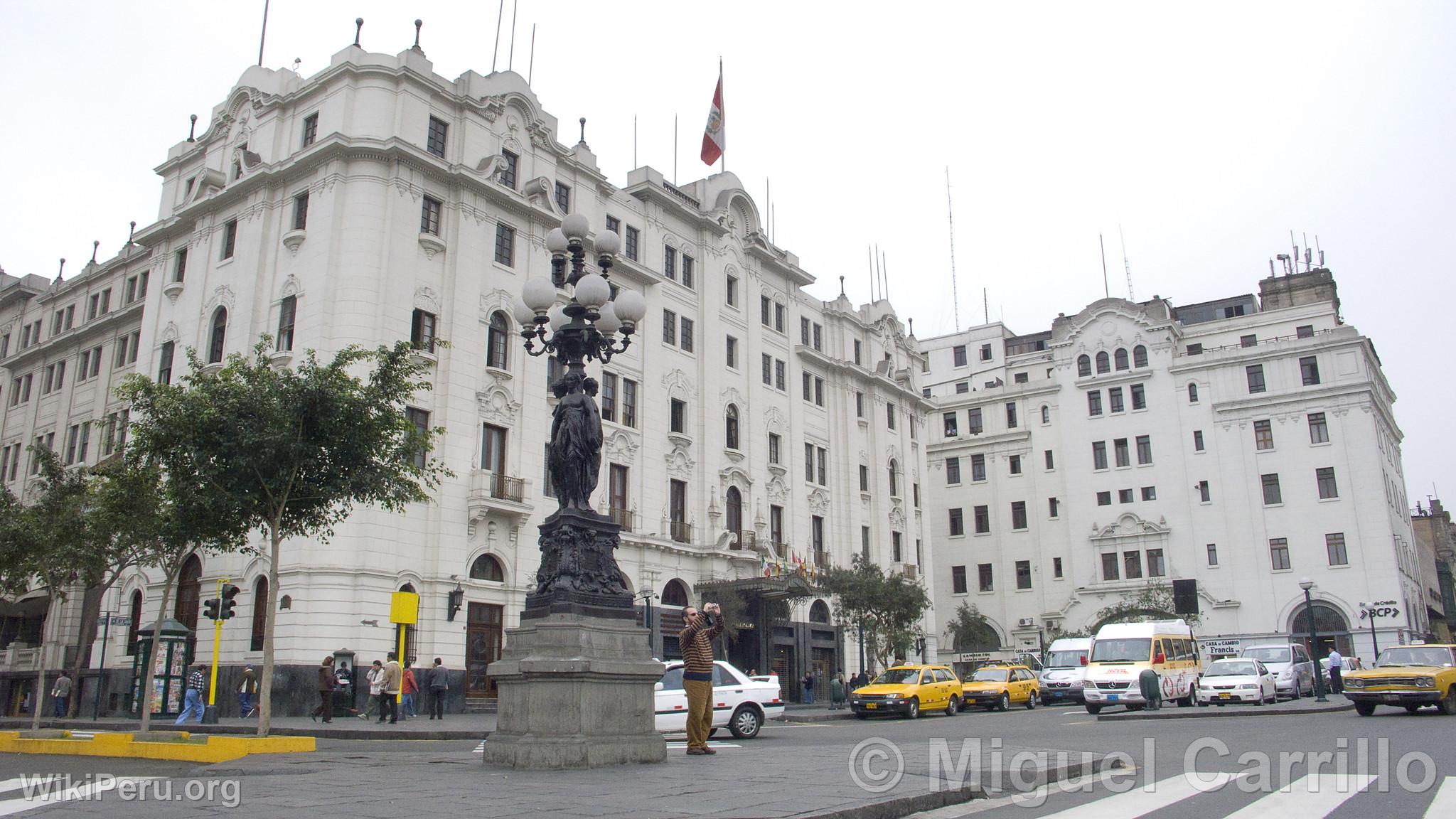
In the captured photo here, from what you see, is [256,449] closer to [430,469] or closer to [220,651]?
[430,469]

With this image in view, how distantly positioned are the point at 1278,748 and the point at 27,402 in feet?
162

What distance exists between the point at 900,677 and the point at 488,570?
40.7ft

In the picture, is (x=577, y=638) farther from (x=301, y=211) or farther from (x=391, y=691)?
(x=301, y=211)

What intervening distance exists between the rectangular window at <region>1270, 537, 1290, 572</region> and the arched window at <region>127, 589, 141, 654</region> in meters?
51.3

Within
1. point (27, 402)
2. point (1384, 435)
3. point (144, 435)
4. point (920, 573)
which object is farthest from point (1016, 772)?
point (1384, 435)

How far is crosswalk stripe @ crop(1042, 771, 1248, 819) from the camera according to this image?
307 inches

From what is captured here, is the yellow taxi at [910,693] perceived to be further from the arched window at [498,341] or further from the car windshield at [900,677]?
the arched window at [498,341]

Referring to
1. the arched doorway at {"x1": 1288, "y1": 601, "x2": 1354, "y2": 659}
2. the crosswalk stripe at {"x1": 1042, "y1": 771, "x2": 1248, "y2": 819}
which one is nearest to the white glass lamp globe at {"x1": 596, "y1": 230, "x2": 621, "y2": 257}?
the crosswalk stripe at {"x1": 1042, "y1": 771, "x2": 1248, "y2": 819}

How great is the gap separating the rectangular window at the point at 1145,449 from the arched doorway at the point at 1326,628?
10845mm

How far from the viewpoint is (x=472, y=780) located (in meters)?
9.47

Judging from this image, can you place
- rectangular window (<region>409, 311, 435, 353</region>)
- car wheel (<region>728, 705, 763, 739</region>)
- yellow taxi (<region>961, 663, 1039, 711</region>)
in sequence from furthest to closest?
yellow taxi (<region>961, 663, 1039, 711</region>) < rectangular window (<region>409, 311, 435, 353</region>) < car wheel (<region>728, 705, 763, 739</region>)

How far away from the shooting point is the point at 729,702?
65.0 feet

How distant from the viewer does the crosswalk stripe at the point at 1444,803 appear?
7.48 m

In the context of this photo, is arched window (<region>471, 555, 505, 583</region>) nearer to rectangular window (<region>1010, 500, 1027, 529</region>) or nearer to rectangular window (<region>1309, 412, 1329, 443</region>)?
rectangular window (<region>1010, 500, 1027, 529</region>)
